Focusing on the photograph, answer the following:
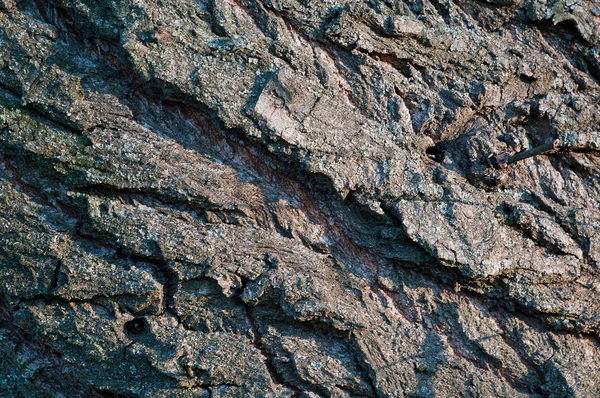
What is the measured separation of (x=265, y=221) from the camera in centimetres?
508

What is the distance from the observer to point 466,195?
5.15 m

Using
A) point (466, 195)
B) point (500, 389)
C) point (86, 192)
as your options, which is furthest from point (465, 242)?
point (86, 192)

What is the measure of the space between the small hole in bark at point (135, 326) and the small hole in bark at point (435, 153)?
9.91 feet

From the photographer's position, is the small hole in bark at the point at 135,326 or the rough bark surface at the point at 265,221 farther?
the small hole in bark at the point at 135,326

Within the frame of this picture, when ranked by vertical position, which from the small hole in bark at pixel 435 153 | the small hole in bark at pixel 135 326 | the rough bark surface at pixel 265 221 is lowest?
the small hole in bark at pixel 135 326

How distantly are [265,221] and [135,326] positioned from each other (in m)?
1.46

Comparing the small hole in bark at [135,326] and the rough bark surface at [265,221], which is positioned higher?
the rough bark surface at [265,221]

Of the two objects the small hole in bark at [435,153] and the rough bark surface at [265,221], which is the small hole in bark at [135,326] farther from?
the small hole in bark at [435,153]

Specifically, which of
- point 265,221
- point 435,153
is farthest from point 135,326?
point 435,153

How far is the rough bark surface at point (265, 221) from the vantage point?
485 centimetres

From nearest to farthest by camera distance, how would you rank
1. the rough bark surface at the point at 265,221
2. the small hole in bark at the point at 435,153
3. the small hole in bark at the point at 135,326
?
the rough bark surface at the point at 265,221 < the small hole in bark at the point at 135,326 < the small hole in bark at the point at 435,153

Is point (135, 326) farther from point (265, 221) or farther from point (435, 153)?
point (435, 153)

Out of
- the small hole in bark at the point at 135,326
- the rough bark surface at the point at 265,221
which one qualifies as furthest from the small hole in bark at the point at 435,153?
the small hole in bark at the point at 135,326

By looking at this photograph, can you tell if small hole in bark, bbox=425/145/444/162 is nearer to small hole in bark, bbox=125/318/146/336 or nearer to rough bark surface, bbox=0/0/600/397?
rough bark surface, bbox=0/0/600/397
